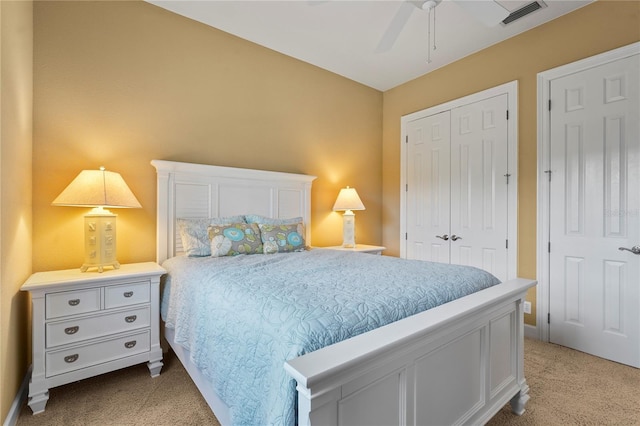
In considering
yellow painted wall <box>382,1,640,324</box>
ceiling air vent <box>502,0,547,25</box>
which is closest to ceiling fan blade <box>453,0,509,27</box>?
ceiling air vent <box>502,0,547,25</box>

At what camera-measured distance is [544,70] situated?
275 centimetres

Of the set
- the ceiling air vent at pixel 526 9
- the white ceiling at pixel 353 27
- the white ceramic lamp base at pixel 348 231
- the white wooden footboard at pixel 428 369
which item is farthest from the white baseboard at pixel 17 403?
the ceiling air vent at pixel 526 9

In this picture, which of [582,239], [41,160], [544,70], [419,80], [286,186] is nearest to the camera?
[41,160]

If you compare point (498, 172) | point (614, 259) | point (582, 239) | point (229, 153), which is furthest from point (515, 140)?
point (229, 153)

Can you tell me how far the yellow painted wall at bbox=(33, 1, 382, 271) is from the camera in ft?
6.99

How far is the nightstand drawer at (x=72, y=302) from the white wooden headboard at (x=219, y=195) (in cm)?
63

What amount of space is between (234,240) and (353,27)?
7.26 ft

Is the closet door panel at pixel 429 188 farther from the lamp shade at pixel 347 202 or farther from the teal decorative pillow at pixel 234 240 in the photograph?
the teal decorative pillow at pixel 234 240

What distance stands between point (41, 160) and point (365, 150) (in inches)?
129

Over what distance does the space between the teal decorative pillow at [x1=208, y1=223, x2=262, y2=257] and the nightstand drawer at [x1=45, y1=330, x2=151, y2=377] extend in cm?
72

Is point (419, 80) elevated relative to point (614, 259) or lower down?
elevated

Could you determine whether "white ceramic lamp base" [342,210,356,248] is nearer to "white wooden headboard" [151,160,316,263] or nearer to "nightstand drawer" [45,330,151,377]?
"white wooden headboard" [151,160,316,263]

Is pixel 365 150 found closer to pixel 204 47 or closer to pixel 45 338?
pixel 204 47

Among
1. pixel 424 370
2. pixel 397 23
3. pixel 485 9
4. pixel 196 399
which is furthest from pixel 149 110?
pixel 424 370
